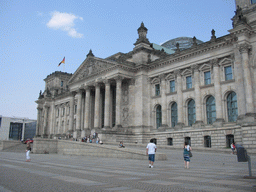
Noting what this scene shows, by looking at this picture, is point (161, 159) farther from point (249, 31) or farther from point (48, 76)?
point (48, 76)

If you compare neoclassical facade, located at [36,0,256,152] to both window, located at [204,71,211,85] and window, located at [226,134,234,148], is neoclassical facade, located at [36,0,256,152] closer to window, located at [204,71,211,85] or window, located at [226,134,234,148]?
window, located at [226,134,234,148]

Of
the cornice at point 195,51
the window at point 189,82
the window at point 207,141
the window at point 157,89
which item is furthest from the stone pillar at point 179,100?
the window at point 157,89

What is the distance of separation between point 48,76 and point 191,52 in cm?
5397

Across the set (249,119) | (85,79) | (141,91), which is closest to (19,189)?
(249,119)

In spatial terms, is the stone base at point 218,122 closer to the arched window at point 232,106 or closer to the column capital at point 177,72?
the arched window at point 232,106

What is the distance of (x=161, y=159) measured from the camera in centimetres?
2102

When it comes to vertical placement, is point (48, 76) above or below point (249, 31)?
above

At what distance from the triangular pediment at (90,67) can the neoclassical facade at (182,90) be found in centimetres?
20

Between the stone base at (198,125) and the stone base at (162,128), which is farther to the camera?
→ the stone base at (162,128)

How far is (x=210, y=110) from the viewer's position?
3728cm

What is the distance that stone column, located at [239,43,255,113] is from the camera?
30297 millimetres

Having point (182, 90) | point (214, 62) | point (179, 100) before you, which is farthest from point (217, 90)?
point (179, 100)

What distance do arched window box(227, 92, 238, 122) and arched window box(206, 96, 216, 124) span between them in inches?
90.1

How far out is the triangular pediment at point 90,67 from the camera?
48438mm
